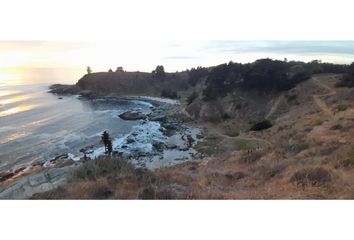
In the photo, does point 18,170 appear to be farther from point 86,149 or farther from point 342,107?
Answer: point 342,107

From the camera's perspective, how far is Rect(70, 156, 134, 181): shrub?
34.2 feet

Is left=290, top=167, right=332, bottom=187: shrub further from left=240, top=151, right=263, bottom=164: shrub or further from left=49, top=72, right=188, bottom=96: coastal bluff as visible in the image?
left=49, top=72, right=188, bottom=96: coastal bluff

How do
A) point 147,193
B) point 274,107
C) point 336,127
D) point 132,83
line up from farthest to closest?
point 132,83 → point 274,107 → point 336,127 → point 147,193

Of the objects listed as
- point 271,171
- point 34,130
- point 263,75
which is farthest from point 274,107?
point 271,171

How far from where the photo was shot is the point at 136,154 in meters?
26.5

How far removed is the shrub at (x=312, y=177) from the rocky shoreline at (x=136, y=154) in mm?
6414

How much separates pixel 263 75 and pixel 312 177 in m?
34.6

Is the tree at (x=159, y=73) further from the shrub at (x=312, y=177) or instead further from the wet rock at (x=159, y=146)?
the shrub at (x=312, y=177)

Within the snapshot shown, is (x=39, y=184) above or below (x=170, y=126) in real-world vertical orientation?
above

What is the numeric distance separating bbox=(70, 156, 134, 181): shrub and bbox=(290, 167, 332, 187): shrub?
467cm

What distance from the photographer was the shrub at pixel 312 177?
8445 millimetres
